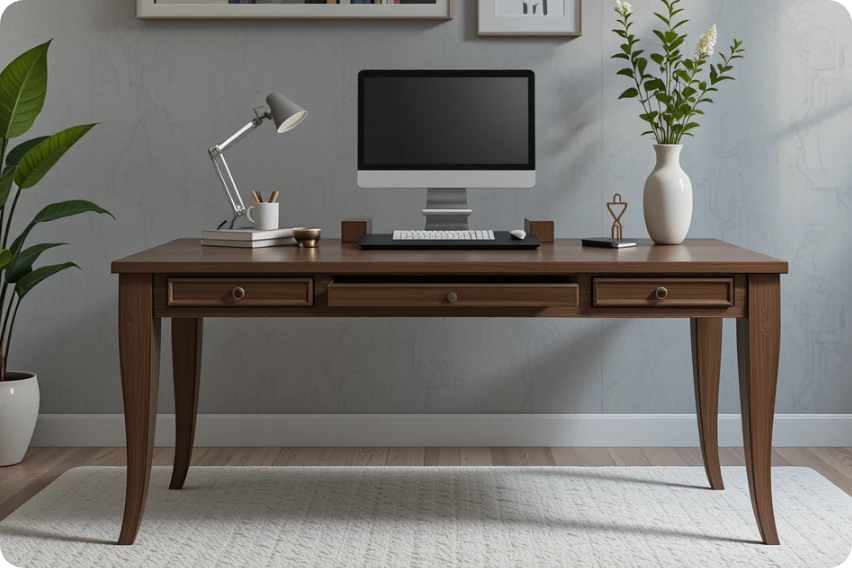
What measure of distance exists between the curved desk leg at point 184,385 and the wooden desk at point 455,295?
0.37 m

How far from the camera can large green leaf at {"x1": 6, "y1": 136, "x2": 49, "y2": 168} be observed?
2.84 meters

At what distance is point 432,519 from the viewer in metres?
2.43

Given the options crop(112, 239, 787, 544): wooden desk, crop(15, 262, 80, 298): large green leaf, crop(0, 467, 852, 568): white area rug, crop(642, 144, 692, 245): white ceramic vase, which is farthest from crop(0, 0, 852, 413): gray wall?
crop(112, 239, 787, 544): wooden desk

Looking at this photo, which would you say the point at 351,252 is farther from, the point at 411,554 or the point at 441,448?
the point at 441,448

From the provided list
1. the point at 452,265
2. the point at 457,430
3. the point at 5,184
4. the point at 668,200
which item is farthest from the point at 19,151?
the point at 668,200

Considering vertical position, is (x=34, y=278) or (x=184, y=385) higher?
(x=34, y=278)

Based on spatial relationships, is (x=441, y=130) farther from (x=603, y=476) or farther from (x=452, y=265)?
(x=603, y=476)

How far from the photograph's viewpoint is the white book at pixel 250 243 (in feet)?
8.15

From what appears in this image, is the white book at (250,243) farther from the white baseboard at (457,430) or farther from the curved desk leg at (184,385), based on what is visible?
the white baseboard at (457,430)

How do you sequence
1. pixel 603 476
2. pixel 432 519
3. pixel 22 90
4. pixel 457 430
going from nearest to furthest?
pixel 432 519 < pixel 22 90 < pixel 603 476 < pixel 457 430

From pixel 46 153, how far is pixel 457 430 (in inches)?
61.0

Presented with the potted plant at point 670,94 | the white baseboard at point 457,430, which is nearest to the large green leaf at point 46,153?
the white baseboard at point 457,430

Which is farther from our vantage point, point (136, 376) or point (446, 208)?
point (446, 208)

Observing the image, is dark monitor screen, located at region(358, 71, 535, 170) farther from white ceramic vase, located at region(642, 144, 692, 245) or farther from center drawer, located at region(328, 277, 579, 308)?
center drawer, located at region(328, 277, 579, 308)
